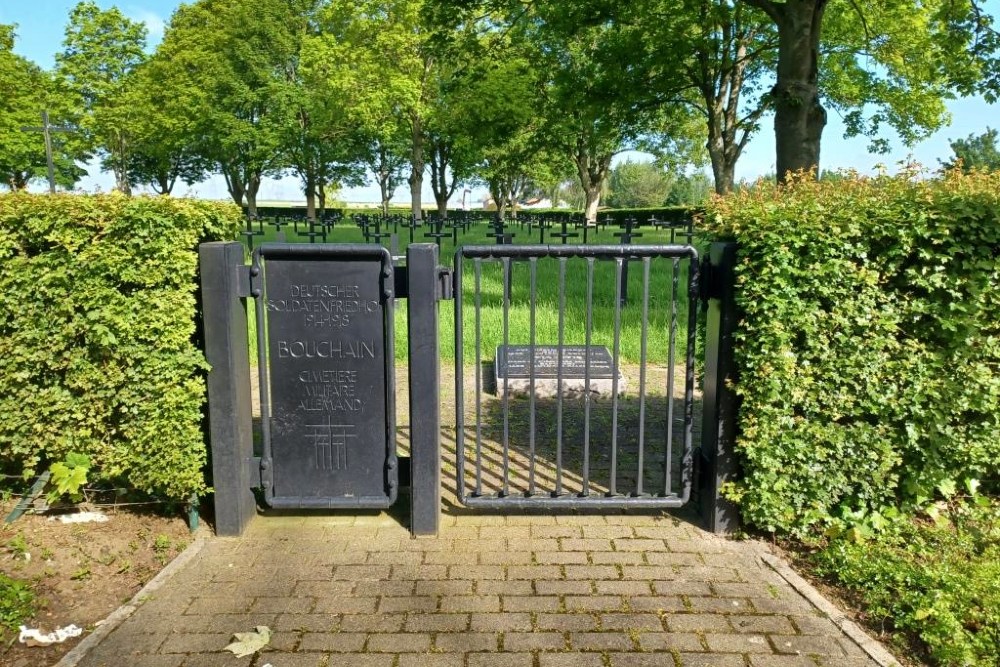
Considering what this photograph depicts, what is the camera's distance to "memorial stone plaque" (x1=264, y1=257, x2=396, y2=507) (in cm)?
398

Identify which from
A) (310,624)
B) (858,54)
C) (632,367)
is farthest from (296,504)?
(858,54)

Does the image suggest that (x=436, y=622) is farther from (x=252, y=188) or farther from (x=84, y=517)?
(x=252, y=188)

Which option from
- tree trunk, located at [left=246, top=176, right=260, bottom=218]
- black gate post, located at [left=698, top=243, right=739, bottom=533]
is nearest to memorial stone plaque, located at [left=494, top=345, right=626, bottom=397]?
black gate post, located at [left=698, top=243, right=739, bottom=533]

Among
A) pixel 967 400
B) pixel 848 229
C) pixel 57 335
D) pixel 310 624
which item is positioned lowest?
pixel 310 624

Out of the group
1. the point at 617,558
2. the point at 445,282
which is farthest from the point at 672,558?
the point at 445,282

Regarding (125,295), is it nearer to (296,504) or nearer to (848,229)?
(296,504)

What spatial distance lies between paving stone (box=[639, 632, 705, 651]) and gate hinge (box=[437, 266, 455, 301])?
2.01 m

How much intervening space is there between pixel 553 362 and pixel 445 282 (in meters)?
3.66

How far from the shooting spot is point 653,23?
1714cm

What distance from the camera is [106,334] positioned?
12.4 ft

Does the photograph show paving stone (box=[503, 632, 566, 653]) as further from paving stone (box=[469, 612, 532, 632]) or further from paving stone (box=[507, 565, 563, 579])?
paving stone (box=[507, 565, 563, 579])

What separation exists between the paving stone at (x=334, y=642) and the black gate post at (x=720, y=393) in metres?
2.09

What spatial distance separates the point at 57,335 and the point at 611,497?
3.15 metres

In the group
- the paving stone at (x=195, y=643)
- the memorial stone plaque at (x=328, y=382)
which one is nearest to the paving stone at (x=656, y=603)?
the memorial stone plaque at (x=328, y=382)
